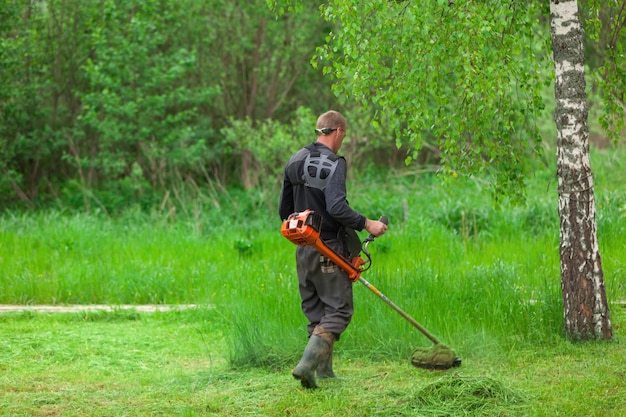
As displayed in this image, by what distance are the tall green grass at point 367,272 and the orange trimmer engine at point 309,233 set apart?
1.34 meters

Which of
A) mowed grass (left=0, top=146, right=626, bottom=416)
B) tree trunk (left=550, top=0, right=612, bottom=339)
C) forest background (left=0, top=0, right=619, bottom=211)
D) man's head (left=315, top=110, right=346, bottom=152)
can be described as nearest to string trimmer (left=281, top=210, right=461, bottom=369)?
mowed grass (left=0, top=146, right=626, bottom=416)

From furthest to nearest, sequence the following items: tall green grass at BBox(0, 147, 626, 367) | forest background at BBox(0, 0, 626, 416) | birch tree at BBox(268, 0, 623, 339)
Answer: tall green grass at BBox(0, 147, 626, 367), birch tree at BBox(268, 0, 623, 339), forest background at BBox(0, 0, 626, 416)

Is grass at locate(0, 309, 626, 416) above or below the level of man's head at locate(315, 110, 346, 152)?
below

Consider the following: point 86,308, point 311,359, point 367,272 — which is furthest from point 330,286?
point 86,308

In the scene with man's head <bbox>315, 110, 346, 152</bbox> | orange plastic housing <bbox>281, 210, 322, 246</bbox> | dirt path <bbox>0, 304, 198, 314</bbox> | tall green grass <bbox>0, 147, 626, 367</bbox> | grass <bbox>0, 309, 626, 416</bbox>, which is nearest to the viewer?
grass <bbox>0, 309, 626, 416</bbox>

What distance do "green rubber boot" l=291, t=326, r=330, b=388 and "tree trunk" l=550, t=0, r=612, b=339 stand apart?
90.8 inches

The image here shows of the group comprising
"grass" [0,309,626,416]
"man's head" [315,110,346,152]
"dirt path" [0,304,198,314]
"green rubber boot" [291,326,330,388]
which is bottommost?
"dirt path" [0,304,198,314]

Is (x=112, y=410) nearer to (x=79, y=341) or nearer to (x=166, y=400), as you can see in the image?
(x=166, y=400)

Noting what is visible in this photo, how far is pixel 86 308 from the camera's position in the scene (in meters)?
9.88

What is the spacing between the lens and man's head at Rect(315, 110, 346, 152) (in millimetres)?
6438

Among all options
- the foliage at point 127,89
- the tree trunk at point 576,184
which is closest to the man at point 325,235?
the tree trunk at point 576,184

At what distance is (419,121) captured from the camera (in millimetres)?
7383

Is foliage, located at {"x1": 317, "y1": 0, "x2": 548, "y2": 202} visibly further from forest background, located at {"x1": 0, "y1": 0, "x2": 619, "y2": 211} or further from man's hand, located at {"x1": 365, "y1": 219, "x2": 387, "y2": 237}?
forest background, located at {"x1": 0, "y1": 0, "x2": 619, "y2": 211}

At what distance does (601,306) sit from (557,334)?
1.41ft
